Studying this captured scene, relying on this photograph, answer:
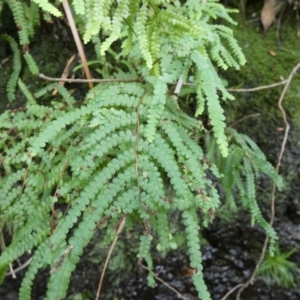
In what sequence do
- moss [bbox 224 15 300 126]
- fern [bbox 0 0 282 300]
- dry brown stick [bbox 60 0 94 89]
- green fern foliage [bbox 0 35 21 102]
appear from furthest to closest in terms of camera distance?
moss [bbox 224 15 300 126]
green fern foliage [bbox 0 35 21 102]
dry brown stick [bbox 60 0 94 89]
fern [bbox 0 0 282 300]

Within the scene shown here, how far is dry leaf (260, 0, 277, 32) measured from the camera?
117 inches

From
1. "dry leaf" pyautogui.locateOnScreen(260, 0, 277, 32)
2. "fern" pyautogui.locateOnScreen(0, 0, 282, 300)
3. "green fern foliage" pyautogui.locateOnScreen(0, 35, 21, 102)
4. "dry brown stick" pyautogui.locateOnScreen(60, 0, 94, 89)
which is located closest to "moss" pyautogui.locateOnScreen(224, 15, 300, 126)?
"dry leaf" pyautogui.locateOnScreen(260, 0, 277, 32)

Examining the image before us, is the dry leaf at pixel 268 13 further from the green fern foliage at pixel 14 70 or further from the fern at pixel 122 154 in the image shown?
the green fern foliage at pixel 14 70

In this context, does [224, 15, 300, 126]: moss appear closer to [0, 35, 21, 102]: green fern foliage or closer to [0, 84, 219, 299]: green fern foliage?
[0, 84, 219, 299]: green fern foliage

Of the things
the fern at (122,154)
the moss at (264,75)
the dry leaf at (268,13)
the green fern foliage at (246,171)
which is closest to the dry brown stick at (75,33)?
the fern at (122,154)

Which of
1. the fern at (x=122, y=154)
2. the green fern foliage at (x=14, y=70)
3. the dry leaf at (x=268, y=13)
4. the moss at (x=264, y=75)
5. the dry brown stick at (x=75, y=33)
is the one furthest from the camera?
the dry leaf at (x=268, y=13)

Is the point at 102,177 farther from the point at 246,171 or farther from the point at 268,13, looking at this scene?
the point at 268,13

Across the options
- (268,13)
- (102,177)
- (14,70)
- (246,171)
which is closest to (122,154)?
(102,177)

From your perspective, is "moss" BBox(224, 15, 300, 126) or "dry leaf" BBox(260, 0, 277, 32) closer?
"moss" BBox(224, 15, 300, 126)

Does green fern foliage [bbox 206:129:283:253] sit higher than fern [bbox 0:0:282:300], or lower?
lower

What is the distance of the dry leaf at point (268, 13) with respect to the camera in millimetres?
2973

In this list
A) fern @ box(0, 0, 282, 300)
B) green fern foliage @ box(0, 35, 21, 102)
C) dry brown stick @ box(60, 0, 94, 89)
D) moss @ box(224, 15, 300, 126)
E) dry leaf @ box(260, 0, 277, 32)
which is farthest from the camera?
dry leaf @ box(260, 0, 277, 32)

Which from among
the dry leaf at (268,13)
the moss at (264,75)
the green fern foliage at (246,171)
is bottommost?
the green fern foliage at (246,171)

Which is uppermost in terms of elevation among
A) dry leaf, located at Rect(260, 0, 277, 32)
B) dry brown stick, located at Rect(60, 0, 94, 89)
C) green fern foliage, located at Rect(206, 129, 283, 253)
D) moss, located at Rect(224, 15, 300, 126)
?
dry brown stick, located at Rect(60, 0, 94, 89)
